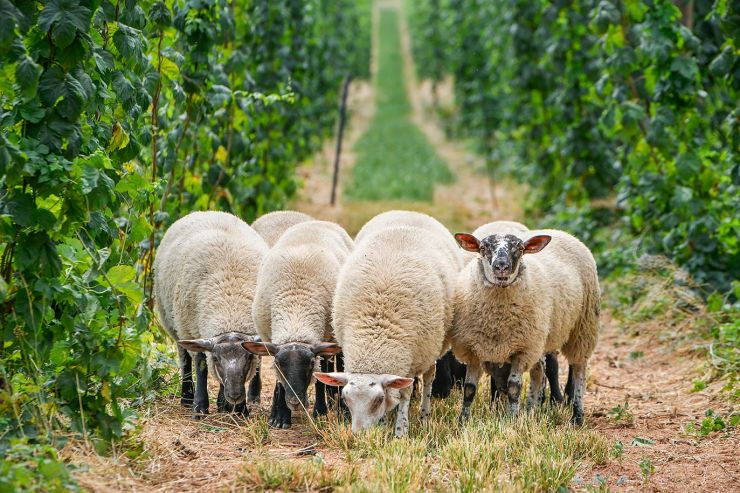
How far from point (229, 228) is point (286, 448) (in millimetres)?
2269

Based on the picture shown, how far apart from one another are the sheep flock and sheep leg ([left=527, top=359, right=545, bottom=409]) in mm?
11

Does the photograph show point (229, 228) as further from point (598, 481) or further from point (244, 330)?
point (598, 481)

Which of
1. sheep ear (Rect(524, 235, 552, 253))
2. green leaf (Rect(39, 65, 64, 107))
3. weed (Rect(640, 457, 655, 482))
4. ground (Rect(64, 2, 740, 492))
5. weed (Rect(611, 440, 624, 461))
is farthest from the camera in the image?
sheep ear (Rect(524, 235, 552, 253))

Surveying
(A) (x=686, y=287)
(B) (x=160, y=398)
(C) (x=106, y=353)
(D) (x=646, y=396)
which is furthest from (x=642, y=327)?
(C) (x=106, y=353)

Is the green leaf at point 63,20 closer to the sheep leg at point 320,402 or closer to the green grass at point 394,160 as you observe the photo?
the sheep leg at point 320,402

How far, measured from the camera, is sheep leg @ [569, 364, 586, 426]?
673 centimetres

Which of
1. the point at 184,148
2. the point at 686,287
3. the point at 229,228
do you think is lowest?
the point at 686,287

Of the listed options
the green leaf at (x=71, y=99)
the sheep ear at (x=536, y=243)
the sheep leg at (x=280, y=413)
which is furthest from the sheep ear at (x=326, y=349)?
the green leaf at (x=71, y=99)

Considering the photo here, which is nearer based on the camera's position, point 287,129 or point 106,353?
point 106,353

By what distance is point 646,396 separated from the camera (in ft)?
24.4

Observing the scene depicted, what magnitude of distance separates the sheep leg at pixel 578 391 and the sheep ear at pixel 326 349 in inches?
78.2

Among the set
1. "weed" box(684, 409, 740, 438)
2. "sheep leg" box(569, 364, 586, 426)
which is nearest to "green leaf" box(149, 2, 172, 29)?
"sheep leg" box(569, 364, 586, 426)

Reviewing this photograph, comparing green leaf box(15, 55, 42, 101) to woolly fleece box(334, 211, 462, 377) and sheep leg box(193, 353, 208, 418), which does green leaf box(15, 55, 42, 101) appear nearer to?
woolly fleece box(334, 211, 462, 377)

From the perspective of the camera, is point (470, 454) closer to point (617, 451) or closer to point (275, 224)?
point (617, 451)
